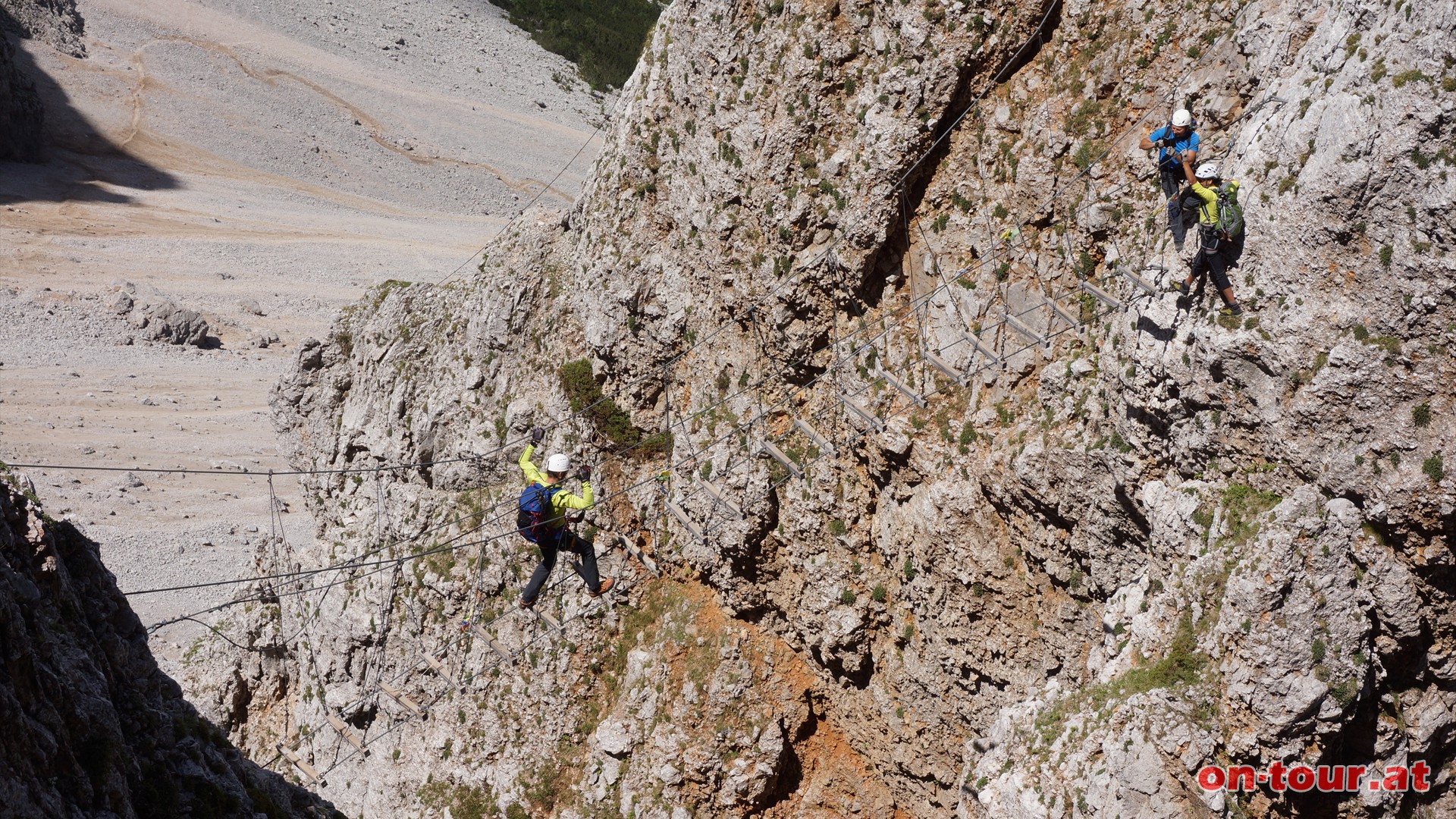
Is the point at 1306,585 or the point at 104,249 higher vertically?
the point at 1306,585

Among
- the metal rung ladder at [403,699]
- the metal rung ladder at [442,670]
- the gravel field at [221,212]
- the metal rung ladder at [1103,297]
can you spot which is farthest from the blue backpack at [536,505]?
the gravel field at [221,212]

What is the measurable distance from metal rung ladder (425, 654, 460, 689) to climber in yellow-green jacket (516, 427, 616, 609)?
6.76m

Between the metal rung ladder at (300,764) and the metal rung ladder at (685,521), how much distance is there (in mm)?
12861

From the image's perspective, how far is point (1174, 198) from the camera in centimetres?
1248

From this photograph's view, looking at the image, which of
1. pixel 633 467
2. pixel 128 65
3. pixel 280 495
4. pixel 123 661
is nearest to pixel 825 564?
pixel 633 467

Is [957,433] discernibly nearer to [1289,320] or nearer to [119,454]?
[1289,320]

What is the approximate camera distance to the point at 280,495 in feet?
125

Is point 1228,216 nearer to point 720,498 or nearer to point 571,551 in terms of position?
point 720,498

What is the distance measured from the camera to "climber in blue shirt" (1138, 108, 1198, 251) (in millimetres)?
12383

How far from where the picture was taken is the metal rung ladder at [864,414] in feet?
55.7

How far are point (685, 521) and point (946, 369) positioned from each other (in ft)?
24.2

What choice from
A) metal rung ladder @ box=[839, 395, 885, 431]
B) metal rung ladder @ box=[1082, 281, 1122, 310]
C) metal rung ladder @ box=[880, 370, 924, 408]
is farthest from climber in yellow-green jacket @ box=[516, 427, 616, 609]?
metal rung ladder @ box=[1082, 281, 1122, 310]

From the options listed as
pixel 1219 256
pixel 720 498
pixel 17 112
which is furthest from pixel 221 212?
pixel 1219 256

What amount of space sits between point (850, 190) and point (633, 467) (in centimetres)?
852
